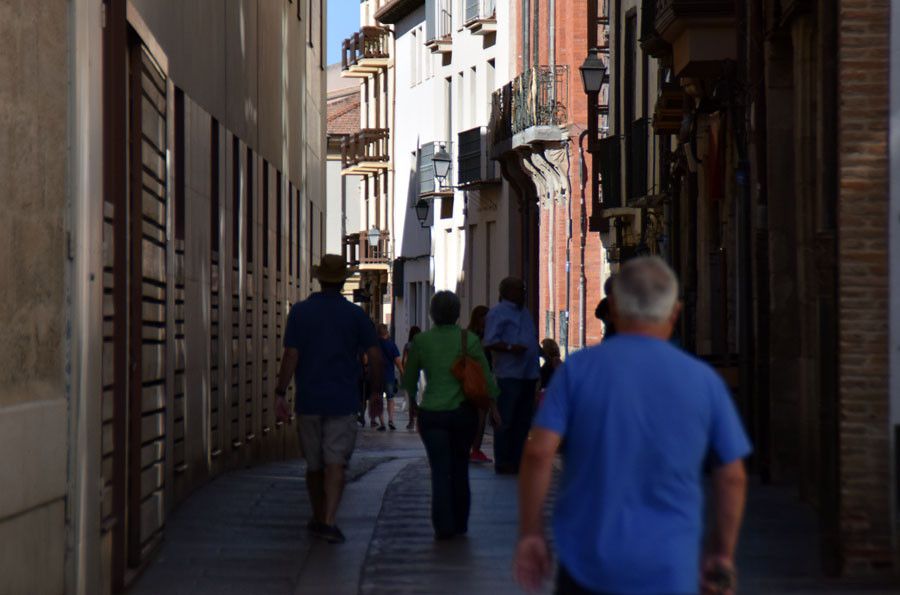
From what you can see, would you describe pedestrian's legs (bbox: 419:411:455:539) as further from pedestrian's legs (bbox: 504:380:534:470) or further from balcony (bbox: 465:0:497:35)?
balcony (bbox: 465:0:497:35)

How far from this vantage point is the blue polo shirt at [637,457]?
5613 mm

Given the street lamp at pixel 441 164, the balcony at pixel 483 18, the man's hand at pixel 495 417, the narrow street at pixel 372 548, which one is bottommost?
the narrow street at pixel 372 548

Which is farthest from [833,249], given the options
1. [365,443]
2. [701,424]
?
[365,443]

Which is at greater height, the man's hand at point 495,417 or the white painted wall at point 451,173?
the white painted wall at point 451,173

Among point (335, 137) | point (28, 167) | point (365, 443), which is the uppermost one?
point (335, 137)

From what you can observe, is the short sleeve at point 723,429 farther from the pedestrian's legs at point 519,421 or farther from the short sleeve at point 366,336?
the pedestrian's legs at point 519,421

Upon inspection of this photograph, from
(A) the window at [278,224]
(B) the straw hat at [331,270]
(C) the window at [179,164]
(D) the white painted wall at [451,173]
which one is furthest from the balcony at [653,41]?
(D) the white painted wall at [451,173]

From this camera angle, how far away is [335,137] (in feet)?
264

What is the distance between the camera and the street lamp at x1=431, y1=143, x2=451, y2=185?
50.9 meters

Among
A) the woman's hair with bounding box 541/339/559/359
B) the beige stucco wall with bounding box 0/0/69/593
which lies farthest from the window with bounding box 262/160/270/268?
the beige stucco wall with bounding box 0/0/69/593

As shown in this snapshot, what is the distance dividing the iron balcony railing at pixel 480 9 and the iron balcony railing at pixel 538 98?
411 centimetres

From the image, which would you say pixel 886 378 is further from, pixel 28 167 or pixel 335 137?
pixel 335 137

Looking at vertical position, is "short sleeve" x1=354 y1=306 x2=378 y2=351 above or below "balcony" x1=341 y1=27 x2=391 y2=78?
below

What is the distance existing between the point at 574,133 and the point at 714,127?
730 inches
